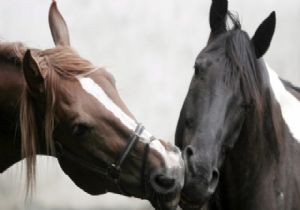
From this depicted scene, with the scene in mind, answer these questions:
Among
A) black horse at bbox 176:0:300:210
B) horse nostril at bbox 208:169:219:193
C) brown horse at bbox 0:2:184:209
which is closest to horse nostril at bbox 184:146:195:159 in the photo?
black horse at bbox 176:0:300:210

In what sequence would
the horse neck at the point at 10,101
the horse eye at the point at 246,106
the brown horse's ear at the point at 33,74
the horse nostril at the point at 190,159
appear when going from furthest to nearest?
the horse eye at the point at 246,106
the horse nostril at the point at 190,159
the horse neck at the point at 10,101
the brown horse's ear at the point at 33,74

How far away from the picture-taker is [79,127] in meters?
2.11

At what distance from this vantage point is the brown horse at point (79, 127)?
2.11 meters

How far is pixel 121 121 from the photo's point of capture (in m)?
2.14

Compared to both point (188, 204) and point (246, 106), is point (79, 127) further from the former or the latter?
point (246, 106)

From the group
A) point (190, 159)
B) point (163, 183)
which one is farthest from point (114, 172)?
point (190, 159)

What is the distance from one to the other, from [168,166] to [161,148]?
7 centimetres

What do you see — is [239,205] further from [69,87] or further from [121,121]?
[69,87]

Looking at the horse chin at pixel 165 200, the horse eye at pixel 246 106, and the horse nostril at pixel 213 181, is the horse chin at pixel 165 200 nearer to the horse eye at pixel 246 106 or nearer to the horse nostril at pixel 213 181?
the horse nostril at pixel 213 181

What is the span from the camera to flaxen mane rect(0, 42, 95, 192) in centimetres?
212

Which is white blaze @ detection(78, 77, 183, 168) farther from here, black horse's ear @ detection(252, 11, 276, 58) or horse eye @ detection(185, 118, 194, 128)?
black horse's ear @ detection(252, 11, 276, 58)

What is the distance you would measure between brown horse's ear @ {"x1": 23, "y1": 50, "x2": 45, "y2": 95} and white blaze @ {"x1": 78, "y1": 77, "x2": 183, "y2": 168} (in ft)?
0.46

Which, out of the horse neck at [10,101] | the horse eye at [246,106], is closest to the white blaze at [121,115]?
the horse neck at [10,101]

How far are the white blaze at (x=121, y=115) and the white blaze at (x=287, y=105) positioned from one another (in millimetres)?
773
